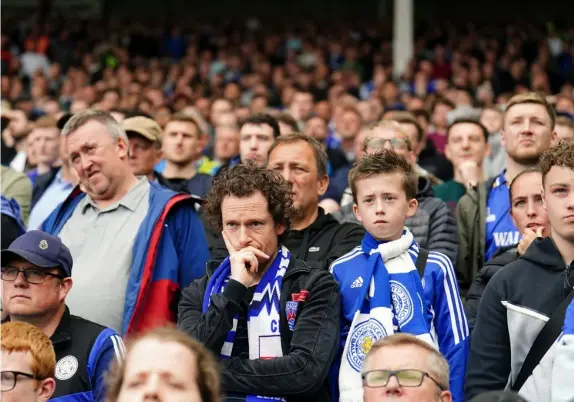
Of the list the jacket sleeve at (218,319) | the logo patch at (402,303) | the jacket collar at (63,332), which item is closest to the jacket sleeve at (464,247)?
the logo patch at (402,303)

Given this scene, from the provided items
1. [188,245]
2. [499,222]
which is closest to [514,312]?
[188,245]

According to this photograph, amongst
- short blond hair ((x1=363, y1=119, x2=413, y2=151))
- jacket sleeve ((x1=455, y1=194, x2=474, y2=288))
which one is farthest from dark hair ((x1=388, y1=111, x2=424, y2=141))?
jacket sleeve ((x1=455, y1=194, x2=474, y2=288))

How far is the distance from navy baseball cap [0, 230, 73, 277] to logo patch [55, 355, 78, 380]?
0.50 meters

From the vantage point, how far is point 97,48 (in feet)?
81.0

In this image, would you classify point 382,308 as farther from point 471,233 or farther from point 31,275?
point 471,233

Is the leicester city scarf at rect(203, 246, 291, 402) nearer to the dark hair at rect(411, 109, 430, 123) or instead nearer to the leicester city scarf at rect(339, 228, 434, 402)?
the leicester city scarf at rect(339, 228, 434, 402)

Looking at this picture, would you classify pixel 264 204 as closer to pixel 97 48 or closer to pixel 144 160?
pixel 144 160

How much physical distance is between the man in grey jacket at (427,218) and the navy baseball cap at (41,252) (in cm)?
200

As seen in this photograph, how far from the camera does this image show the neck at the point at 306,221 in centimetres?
670

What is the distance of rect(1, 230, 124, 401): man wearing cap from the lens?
5.56m

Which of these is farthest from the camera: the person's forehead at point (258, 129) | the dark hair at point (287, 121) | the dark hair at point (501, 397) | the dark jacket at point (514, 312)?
the dark hair at point (287, 121)

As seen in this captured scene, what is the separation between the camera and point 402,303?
553cm

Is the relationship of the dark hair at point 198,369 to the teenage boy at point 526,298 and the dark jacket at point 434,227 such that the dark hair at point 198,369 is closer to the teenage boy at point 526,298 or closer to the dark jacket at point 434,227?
the teenage boy at point 526,298

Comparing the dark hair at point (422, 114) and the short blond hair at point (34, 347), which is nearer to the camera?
the short blond hair at point (34, 347)
